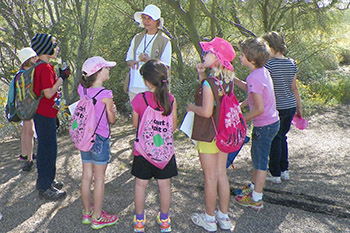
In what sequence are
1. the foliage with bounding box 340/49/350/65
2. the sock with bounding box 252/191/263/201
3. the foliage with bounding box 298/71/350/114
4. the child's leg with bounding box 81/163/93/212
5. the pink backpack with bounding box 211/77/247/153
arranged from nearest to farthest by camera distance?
the pink backpack with bounding box 211/77/247/153, the child's leg with bounding box 81/163/93/212, the sock with bounding box 252/191/263/201, the foliage with bounding box 298/71/350/114, the foliage with bounding box 340/49/350/65

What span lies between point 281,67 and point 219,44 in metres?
1.10

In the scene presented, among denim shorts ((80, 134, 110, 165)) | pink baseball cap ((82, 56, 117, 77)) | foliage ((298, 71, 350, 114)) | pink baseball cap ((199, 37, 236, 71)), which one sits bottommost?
foliage ((298, 71, 350, 114))

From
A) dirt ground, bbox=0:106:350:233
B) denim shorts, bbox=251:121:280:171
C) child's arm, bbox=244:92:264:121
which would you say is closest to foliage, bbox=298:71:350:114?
dirt ground, bbox=0:106:350:233

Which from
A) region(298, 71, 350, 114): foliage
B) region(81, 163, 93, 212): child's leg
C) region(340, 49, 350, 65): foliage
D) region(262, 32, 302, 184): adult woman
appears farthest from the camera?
region(340, 49, 350, 65): foliage

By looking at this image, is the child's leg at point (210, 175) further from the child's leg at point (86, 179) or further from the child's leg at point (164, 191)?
the child's leg at point (86, 179)

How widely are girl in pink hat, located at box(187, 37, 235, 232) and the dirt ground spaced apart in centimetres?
31

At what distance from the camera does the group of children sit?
Answer: 285cm

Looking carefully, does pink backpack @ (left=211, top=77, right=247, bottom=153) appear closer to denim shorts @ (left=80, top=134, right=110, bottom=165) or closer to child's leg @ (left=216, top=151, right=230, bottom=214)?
child's leg @ (left=216, top=151, right=230, bottom=214)

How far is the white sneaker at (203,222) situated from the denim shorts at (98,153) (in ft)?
3.21

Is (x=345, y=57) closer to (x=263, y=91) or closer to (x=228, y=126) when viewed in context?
(x=263, y=91)

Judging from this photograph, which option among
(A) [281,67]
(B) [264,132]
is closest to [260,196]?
(B) [264,132]

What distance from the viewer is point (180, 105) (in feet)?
24.8

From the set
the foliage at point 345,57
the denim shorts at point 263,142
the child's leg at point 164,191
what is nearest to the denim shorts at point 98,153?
the child's leg at point 164,191

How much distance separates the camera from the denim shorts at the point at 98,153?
303 centimetres
